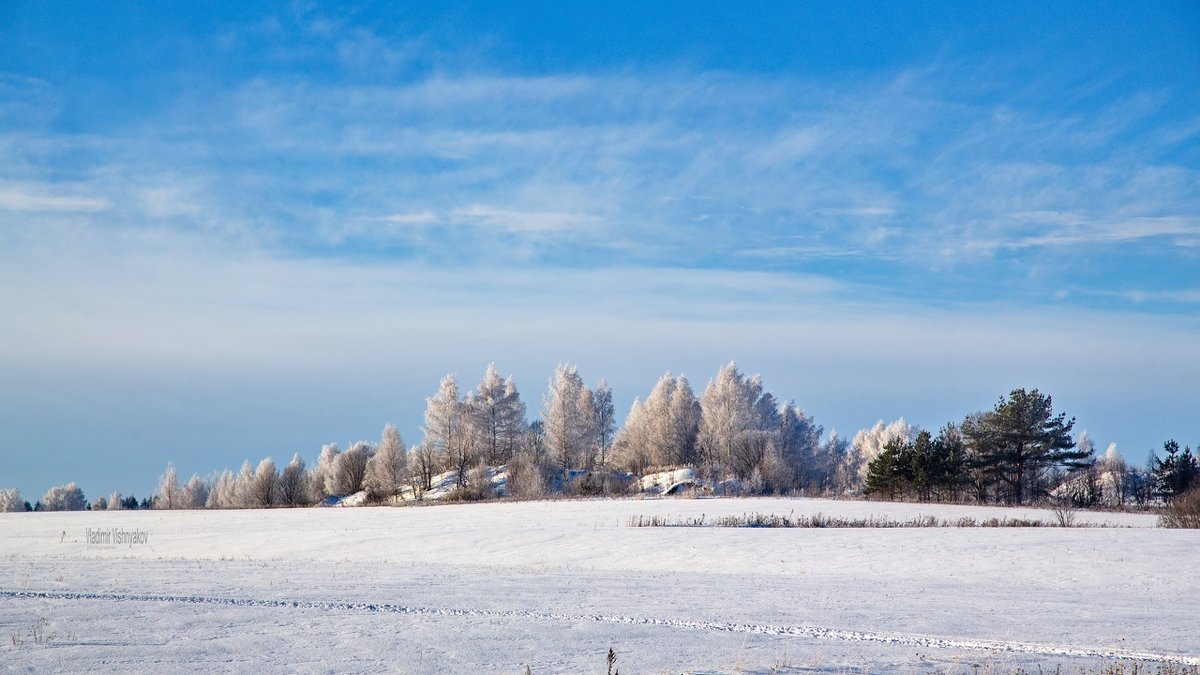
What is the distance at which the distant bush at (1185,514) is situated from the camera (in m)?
36.4

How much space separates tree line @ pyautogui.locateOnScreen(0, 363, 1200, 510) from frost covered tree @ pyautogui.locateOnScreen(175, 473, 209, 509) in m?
1.01

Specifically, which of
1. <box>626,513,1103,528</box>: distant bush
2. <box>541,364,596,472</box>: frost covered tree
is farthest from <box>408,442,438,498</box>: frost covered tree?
<box>626,513,1103,528</box>: distant bush

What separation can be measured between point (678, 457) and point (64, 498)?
87890mm

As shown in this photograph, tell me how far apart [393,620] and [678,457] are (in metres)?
81.6

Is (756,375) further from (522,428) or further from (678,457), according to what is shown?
(522,428)

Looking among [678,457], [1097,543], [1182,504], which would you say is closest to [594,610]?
[1097,543]

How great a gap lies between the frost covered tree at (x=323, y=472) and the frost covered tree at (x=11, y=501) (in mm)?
33886

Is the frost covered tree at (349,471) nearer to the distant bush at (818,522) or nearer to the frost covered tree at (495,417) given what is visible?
the frost covered tree at (495,417)

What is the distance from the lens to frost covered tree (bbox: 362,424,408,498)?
84.7 meters

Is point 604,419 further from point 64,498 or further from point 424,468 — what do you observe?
point 64,498

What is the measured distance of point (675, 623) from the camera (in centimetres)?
1396

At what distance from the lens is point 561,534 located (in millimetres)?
31297

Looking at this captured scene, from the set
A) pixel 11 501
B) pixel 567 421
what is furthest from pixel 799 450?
pixel 11 501

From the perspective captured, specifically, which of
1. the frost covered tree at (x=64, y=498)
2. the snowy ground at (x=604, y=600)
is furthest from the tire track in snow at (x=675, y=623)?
the frost covered tree at (x=64, y=498)
